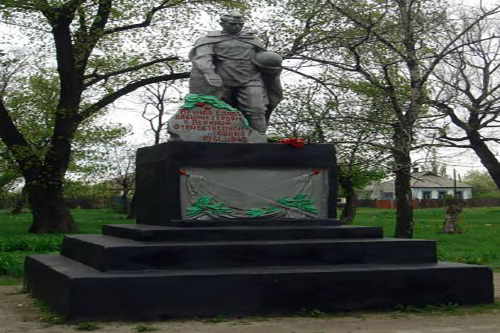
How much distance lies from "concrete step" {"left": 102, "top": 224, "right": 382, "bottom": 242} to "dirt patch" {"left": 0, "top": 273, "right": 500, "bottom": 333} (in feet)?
4.24

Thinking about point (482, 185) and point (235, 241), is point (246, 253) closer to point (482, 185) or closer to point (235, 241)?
point (235, 241)

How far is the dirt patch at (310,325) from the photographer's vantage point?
694 centimetres

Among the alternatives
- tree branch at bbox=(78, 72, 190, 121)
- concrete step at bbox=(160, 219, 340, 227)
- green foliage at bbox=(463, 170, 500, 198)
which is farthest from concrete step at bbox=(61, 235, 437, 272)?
green foliage at bbox=(463, 170, 500, 198)

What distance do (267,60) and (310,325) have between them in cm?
411

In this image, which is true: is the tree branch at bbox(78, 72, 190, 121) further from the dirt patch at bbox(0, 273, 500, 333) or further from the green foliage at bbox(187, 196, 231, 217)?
the dirt patch at bbox(0, 273, 500, 333)

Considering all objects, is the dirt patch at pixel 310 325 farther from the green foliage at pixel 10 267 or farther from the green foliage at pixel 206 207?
the green foliage at pixel 10 267

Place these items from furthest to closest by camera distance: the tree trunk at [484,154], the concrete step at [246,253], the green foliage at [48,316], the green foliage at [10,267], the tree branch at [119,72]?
1. the tree branch at [119,72]
2. the tree trunk at [484,154]
3. the green foliage at [10,267]
4. the concrete step at [246,253]
5. the green foliage at [48,316]

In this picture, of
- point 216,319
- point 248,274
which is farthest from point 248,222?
point 216,319

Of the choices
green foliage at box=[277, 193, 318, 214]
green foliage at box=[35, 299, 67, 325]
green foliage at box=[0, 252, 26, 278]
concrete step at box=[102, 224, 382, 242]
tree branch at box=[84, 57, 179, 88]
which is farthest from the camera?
tree branch at box=[84, 57, 179, 88]

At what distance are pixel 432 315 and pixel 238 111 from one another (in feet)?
12.1

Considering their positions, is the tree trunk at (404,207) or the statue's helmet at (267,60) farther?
the tree trunk at (404,207)

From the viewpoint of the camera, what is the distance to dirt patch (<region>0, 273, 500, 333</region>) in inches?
273

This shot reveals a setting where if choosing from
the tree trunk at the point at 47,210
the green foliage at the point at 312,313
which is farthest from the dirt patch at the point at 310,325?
the tree trunk at the point at 47,210

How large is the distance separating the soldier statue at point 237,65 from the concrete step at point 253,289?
2717 mm
